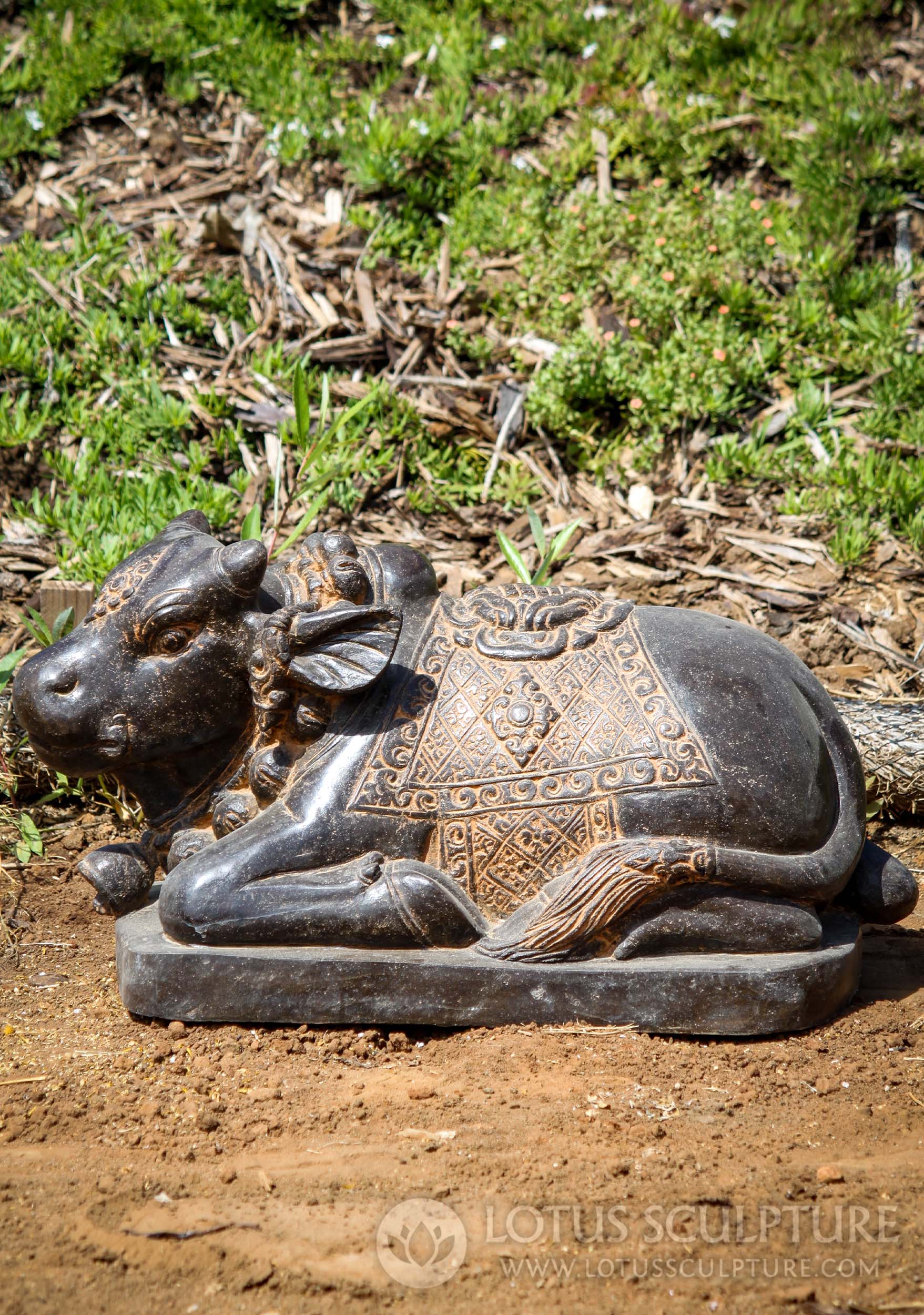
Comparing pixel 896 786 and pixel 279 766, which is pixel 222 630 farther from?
pixel 896 786

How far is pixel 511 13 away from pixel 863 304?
3248mm

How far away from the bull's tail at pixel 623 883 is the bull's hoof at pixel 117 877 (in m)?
0.99

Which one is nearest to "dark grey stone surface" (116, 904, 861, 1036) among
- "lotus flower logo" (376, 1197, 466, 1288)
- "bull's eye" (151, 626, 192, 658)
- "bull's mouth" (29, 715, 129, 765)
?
"bull's mouth" (29, 715, 129, 765)

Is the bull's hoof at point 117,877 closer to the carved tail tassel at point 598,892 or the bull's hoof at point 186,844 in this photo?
the bull's hoof at point 186,844

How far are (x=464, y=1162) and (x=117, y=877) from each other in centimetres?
128

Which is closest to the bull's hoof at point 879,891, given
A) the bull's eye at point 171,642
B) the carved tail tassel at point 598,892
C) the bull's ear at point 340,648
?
the carved tail tassel at point 598,892

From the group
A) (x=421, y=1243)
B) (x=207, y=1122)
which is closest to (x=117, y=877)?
(x=207, y=1122)

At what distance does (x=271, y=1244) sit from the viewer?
2.19 metres

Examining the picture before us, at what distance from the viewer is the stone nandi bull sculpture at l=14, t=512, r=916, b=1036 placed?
2.89 m

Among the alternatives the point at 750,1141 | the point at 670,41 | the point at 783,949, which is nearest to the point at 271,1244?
the point at 750,1141

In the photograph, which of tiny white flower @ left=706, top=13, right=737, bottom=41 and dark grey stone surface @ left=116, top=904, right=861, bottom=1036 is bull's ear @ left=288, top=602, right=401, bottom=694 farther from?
tiny white flower @ left=706, top=13, right=737, bottom=41

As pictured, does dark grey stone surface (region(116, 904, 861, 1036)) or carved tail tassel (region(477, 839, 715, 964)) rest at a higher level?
carved tail tassel (region(477, 839, 715, 964))

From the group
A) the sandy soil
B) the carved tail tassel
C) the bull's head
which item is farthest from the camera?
the bull's head

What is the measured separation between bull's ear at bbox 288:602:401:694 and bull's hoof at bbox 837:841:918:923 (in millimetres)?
1445
